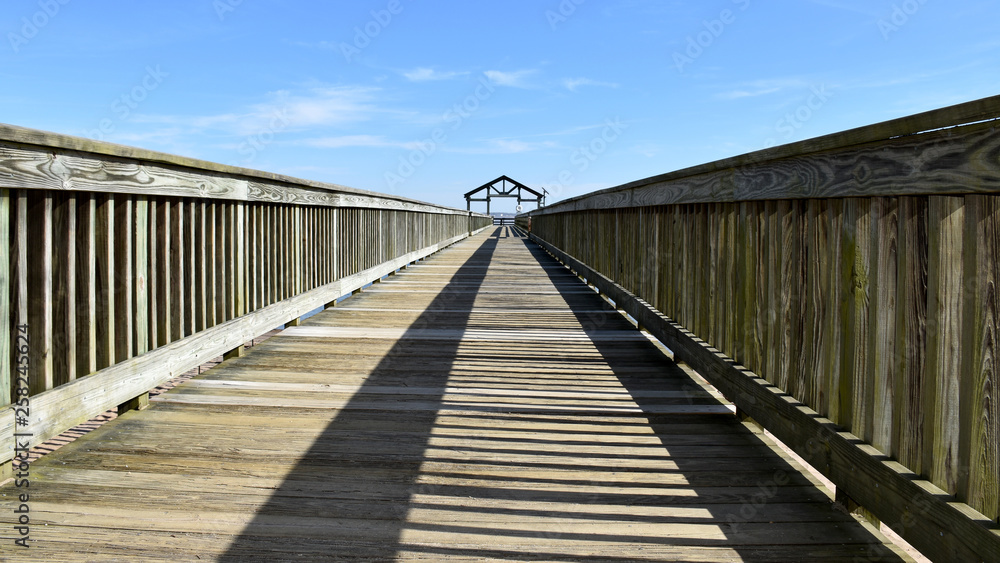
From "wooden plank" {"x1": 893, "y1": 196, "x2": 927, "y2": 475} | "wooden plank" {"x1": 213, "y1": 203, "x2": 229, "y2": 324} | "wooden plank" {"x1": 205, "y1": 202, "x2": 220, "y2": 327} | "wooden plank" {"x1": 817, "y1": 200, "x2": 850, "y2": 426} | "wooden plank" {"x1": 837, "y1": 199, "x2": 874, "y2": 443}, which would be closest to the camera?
"wooden plank" {"x1": 893, "y1": 196, "x2": 927, "y2": 475}

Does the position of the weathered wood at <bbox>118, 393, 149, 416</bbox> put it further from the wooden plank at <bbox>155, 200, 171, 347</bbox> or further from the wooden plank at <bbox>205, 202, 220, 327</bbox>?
the wooden plank at <bbox>205, 202, 220, 327</bbox>

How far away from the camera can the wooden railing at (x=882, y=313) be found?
1.47 metres

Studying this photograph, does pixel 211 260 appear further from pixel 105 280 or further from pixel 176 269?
pixel 105 280

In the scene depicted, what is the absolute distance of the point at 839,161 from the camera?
6.53 feet

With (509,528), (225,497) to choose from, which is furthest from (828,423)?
(225,497)

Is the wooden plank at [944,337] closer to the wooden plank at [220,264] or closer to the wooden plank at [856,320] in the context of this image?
the wooden plank at [856,320]

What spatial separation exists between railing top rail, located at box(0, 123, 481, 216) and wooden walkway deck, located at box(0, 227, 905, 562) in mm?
1002

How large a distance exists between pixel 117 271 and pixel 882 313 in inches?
113

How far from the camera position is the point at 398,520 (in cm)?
195

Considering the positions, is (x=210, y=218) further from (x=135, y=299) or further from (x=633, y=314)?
(x=633, y=314)

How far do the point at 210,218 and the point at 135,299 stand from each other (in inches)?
34.9

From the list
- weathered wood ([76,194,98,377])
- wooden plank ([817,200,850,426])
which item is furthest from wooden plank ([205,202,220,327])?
wooden plank ([817,200,850,426])

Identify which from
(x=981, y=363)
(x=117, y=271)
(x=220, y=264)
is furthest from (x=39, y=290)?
(x=981, y=363)

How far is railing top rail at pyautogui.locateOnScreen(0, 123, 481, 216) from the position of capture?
6.98 ft
